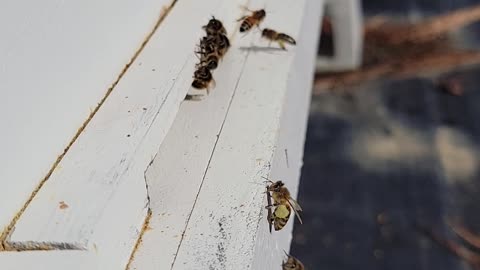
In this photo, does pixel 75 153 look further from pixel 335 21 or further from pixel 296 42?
pixel 335 21

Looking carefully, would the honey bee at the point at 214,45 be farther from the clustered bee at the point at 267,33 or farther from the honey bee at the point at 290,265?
the honey bee at the point at 290,265

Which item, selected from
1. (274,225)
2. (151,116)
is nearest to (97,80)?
(151,116)

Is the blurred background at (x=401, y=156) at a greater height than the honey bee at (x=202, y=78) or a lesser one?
greater

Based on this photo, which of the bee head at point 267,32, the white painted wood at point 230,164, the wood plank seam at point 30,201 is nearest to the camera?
the wood plank seam at point 30,201

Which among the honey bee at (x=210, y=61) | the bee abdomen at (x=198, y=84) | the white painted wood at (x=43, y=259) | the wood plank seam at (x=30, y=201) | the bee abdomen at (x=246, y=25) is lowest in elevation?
the white painted wood at (x=43, y=259)

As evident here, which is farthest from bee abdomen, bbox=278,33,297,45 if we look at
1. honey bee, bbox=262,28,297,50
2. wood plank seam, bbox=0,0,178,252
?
wood plank seam, bbox=0,0,178,252

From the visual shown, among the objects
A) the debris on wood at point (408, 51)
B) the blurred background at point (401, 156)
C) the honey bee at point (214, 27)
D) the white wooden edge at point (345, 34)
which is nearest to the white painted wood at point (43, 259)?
the honey bee at point (214, 27)

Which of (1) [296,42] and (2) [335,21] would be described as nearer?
(1) [296,42]
